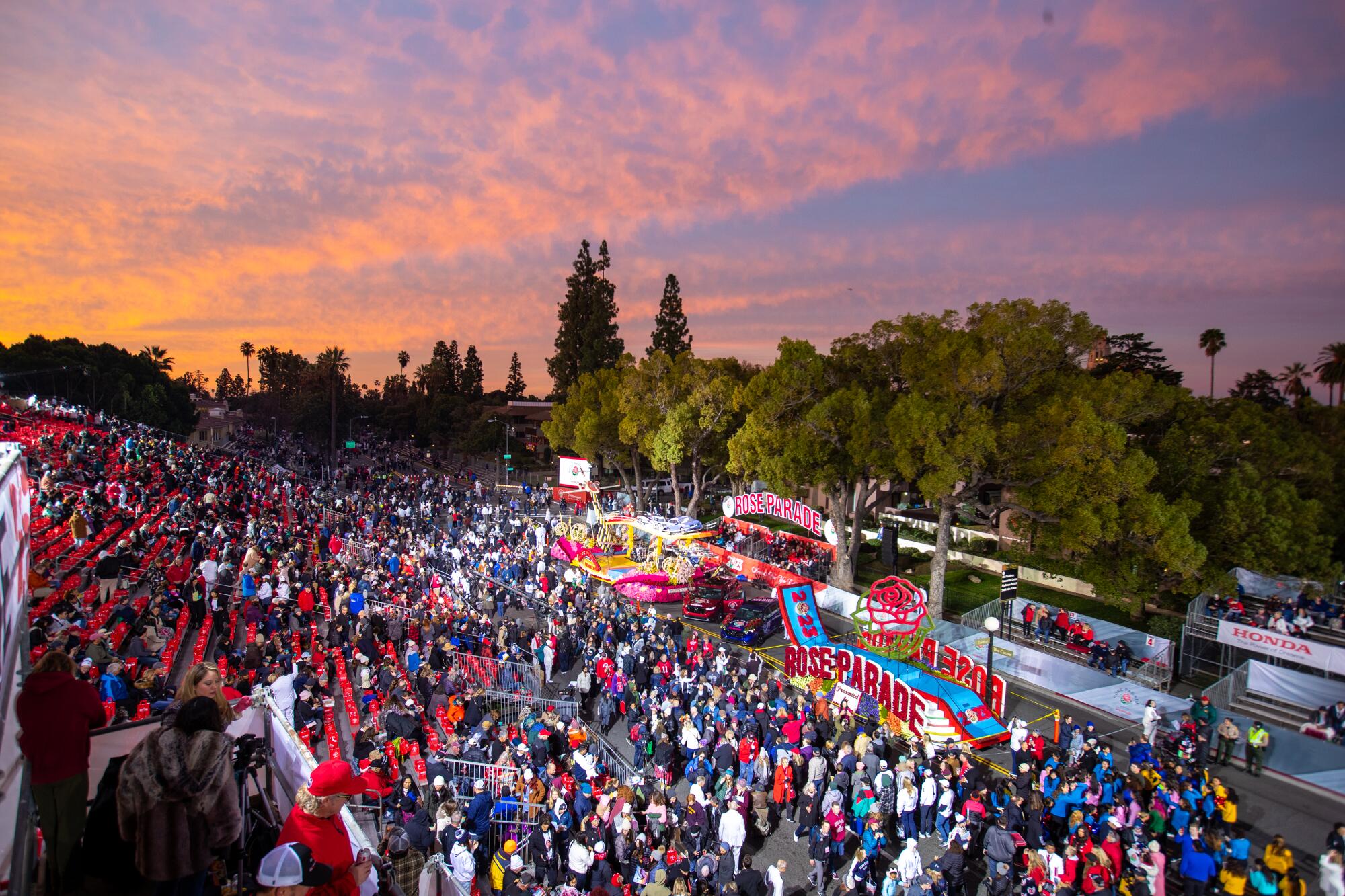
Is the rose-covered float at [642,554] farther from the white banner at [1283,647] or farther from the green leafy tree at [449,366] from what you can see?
the green leafy tree at [449,366]

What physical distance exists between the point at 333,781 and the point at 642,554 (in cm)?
2582

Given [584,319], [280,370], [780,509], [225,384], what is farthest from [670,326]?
[225,384]

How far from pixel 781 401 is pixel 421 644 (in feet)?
58.2

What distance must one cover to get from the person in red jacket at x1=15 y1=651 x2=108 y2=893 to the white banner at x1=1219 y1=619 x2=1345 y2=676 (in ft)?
76.0

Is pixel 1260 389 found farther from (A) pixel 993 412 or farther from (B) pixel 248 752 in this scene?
(B) pixel 248 752

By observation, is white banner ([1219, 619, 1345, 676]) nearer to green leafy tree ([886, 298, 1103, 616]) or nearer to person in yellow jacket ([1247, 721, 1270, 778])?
person in yellow jacket ([1247, 721, 1270, 778])

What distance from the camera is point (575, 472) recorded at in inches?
1777

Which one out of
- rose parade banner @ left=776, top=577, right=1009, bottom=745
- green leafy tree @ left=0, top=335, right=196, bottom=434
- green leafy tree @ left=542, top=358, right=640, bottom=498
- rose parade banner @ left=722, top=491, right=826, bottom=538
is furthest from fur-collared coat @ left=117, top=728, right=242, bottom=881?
green leafy tree @ left=0, top=335, right=196, bottom=434

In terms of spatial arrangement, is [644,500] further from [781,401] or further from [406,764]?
[406,764]

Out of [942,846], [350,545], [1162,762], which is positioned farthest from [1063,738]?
[350,545]

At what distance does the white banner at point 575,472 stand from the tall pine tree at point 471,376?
51508mm

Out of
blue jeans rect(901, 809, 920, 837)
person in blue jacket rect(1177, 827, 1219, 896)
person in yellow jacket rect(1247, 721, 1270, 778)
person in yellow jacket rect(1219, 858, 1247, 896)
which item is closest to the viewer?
person in yellow jacket rect(1219, 858, 1247, 896)

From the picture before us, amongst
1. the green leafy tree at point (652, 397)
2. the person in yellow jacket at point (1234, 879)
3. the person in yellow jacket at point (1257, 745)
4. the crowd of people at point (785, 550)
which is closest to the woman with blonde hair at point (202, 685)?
the person in yellow jacket at point (1234, 879)

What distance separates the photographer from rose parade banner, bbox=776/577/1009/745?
1502 cm
